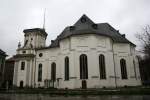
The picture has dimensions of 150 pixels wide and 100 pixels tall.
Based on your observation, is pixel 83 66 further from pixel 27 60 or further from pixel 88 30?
pixel 27 60

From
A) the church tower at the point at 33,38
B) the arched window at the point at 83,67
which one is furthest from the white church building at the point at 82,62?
the church tower at the point at 33,38

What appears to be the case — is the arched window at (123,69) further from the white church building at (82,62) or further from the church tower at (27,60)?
the church tower at (27,60)

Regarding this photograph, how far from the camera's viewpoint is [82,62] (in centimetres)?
3278

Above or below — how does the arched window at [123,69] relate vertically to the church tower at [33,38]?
below

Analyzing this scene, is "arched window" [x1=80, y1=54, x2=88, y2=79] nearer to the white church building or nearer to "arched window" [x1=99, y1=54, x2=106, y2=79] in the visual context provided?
the white church building

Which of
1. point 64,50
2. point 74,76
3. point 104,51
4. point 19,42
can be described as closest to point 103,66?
point 104,51

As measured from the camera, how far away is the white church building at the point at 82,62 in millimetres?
32062

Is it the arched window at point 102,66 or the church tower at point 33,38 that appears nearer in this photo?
the arched window at point 102,66

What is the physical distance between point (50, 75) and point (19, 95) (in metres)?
13.3

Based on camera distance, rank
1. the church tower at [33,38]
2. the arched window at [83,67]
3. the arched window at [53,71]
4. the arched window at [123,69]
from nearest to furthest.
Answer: the arched window at [83,67]
the arched window at [123,69]
the arched window at [53,71]
the church tower at [33,38]

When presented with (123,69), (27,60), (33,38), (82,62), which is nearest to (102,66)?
(82,62)

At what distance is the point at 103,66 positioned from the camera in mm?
32812

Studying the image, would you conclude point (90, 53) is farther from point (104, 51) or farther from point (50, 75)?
point (50, 75)

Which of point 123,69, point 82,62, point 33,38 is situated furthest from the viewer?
point 33,38
